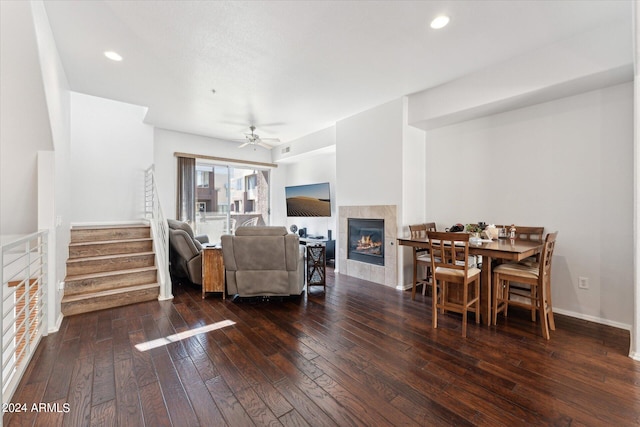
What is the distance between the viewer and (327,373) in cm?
199

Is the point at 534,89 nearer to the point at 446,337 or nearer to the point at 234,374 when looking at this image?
the point at 446,337

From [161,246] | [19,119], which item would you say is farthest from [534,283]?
[19,119]

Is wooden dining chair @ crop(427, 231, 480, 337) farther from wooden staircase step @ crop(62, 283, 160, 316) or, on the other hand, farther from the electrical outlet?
wooden staircase step @ crop(62, 283, 160, 316)

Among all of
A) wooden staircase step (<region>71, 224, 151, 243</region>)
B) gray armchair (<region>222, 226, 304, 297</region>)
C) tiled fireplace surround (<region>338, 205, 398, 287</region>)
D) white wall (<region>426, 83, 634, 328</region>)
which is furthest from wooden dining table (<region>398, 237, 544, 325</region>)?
wooden staircase step (<region>71, 224, 151, 243</region>)

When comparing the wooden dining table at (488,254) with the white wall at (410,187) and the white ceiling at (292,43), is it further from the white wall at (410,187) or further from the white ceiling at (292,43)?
the white ceiling at (292,43)

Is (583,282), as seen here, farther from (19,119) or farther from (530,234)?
(19,119)

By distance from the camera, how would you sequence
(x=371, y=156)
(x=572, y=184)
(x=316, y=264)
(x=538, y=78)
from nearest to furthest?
1. (x=538, y=78)
2. (x=572, y=184)
3. (x=316, y=264)
4. (x=371, y=156)

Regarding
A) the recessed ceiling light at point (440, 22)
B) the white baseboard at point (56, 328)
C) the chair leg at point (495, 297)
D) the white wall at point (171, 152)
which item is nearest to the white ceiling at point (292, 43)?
the recessed ceiling light at point (440, 22)

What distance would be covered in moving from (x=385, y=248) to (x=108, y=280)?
12.7 ft

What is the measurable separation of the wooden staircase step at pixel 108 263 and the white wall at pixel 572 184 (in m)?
4.78

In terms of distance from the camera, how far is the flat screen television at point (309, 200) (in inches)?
237

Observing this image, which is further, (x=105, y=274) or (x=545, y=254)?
(x=105, y=274)

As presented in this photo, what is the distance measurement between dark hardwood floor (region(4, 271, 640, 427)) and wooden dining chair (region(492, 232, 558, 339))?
6.2 inches

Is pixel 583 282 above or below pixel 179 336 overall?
above
